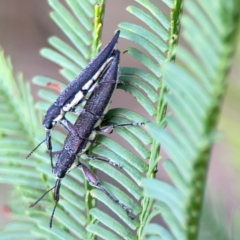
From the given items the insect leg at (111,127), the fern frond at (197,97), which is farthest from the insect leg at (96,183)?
the fern frond at (197,97)

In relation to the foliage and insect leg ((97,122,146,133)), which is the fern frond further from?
insect leg ((97,122,146,133))

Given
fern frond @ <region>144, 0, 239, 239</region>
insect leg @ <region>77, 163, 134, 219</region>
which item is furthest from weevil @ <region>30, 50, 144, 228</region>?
fern frond @ <region>144, 0, 239, 239</region>

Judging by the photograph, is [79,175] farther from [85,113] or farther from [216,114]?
[216,114]

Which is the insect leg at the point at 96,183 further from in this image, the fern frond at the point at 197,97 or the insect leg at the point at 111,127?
the fern frond at the point at 197,97

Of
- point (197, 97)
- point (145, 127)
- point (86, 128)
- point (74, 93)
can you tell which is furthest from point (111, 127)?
point (197, 97)

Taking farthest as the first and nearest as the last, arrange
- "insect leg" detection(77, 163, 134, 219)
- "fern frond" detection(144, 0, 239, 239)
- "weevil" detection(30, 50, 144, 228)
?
"weevil" detection(30, 50, 144, 228), "insect leg" detection(77, 163, 134, 219), "fern frond" detection(144, 0, 239, 239)

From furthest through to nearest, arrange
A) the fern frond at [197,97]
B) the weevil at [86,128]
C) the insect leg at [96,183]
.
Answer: the weevil at [86,128], the insect leg at [96,183], the fern frond at [197,97]
